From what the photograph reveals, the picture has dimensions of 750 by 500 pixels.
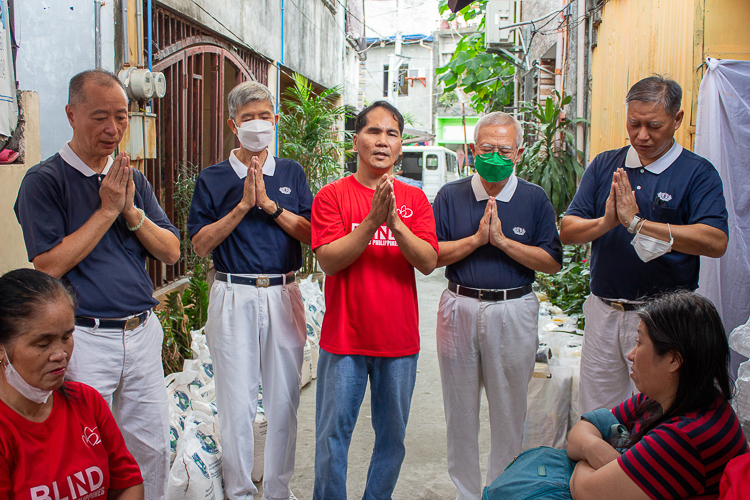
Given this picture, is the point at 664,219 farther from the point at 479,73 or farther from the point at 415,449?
the point at 479,73

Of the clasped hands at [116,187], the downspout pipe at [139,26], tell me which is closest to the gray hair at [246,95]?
the clasped hands at [116,187]

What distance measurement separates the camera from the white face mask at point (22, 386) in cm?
156

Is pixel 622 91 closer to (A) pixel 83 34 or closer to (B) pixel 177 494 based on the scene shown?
(A) pixel 83 34

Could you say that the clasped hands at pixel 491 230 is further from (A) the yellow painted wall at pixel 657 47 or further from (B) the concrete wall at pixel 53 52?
(B) the concrete wall at pixel 53 52

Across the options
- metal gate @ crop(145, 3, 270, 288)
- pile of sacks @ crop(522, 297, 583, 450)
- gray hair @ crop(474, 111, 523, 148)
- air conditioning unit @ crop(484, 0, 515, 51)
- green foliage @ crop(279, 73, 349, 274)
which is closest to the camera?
gray hair @ crop(474, 111, 523, 148)

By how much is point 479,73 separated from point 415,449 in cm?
794

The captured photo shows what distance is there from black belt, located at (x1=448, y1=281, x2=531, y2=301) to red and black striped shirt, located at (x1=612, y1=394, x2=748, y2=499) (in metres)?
1.16

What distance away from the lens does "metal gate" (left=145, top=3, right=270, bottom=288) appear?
15.8 ft

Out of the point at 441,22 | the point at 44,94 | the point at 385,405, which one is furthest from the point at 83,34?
the point at 441,22

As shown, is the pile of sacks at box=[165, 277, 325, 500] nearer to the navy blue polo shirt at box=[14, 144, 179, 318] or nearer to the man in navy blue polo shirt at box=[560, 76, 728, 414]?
the navy blue polo shirt at box=[14, 144, 179, 318]

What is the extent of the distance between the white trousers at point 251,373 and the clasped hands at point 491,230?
93 cm

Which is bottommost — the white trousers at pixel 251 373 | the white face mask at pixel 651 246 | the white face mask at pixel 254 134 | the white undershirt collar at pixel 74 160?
the white trousers at pixel 251 373

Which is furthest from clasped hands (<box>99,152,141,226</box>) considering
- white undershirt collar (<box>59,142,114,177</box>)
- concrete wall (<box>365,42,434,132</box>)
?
concrete wall (<box>365,42,434,132</box>)

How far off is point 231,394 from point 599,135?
492 cm
